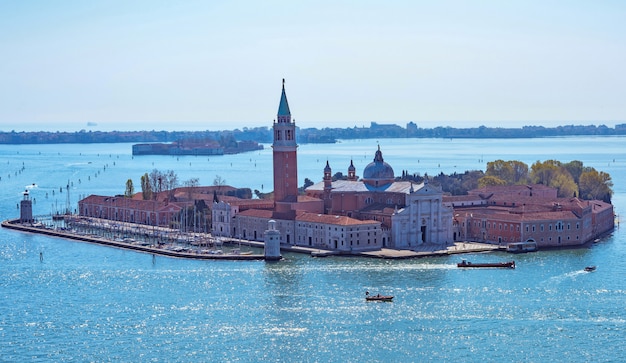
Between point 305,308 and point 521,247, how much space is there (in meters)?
11.0

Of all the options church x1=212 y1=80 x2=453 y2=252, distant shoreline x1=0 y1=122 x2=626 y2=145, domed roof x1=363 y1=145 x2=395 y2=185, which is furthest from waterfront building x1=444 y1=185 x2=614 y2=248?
distant shoreline x1=0 y1=122 x2=626 y2=145

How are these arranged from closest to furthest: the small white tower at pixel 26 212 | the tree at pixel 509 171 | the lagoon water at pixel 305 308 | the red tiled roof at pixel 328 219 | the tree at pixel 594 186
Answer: the lagoon water at pixel 305 308, the red tiled roof at pixel 328 219, the small white tower at pixel 26 212, the tree at pixel 594 186, the tree at pixel 509 171

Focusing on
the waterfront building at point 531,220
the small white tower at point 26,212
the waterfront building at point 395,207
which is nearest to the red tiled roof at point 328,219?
the waterfront building at point 395,207

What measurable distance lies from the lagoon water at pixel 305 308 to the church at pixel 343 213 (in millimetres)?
1746

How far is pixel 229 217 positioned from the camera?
38.1 metres

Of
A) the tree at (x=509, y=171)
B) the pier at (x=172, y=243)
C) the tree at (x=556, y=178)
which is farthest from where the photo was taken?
the tree at (x=509, y=171)

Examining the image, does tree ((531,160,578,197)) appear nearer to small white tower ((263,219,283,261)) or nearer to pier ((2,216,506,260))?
pier ((2,216,506,260))

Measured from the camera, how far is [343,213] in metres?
37.2

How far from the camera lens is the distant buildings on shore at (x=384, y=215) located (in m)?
34.8

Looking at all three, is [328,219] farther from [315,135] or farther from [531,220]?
[315,135]

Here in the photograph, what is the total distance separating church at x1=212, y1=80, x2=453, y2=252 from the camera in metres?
34.5

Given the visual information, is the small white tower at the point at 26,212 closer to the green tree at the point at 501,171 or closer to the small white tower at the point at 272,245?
the small white tower at the point at 272,245

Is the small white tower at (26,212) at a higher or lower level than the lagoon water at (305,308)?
higher

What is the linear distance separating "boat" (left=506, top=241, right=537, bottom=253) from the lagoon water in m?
0.53
